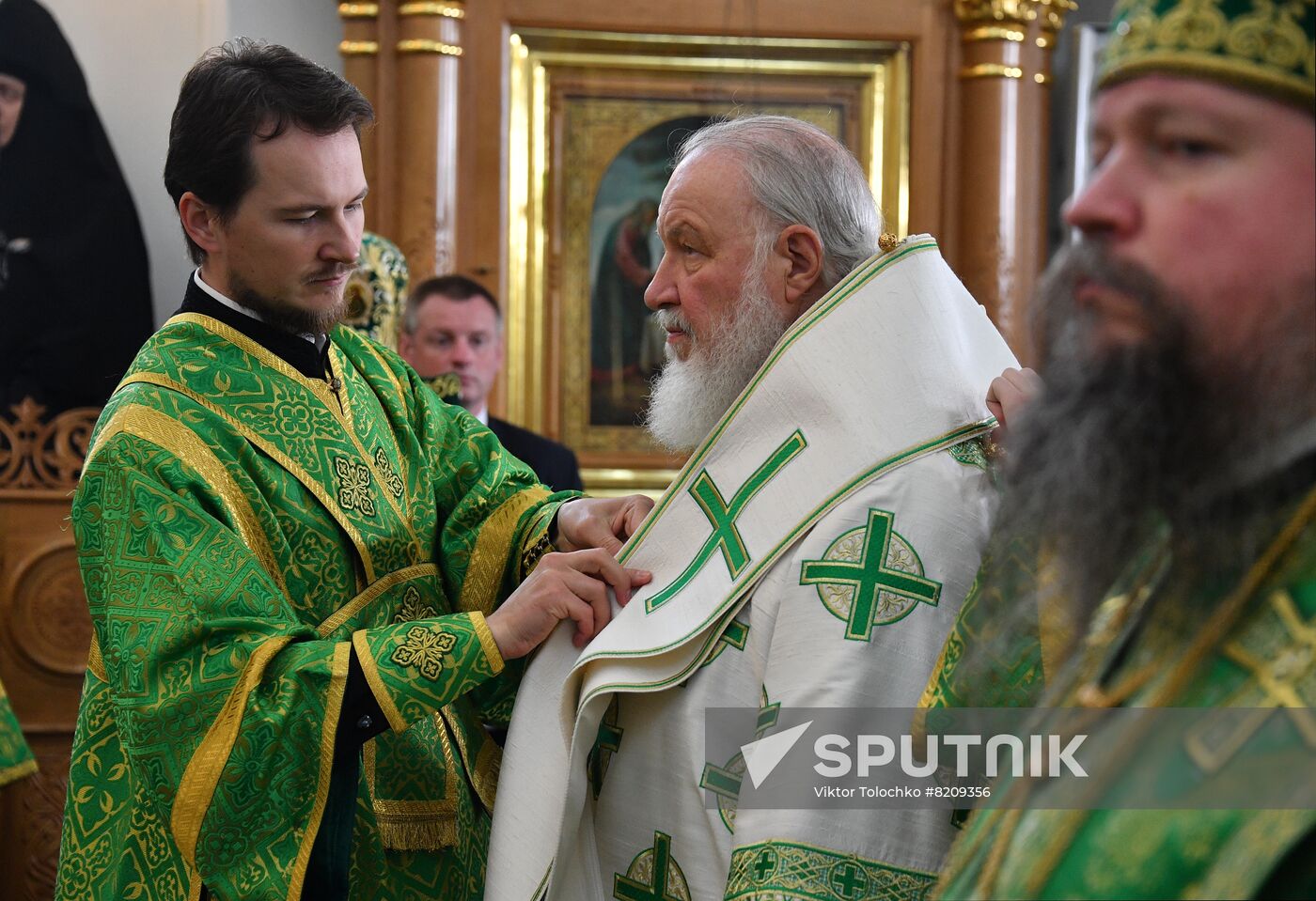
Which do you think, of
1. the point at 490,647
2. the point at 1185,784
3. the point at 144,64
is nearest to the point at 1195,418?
the point at 1185,784

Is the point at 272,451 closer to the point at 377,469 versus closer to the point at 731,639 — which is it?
the point at 377,469

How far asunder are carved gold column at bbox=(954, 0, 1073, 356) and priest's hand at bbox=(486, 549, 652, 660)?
143 inches

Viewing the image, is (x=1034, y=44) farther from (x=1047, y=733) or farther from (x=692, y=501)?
(x=1047, y=733)

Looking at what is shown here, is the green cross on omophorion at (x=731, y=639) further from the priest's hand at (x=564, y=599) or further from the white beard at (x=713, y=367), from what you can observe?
the white beard at (x=713, y=367)

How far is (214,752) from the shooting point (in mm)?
1998

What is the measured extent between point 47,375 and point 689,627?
145 inches

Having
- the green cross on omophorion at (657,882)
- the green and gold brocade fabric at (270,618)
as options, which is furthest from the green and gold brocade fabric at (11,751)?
the green cross on omophorion at (657,882)

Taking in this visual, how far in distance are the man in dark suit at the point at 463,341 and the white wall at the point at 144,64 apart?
0.97 m

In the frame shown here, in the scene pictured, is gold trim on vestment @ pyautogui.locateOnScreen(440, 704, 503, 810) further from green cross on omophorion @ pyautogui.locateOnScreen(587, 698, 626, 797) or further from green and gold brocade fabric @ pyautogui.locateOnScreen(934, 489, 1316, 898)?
green and gold brocade fabric @ pyautogui.locateOnScreen(934, 489, 1316, 898)

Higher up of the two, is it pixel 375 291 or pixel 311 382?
pixel 311 382

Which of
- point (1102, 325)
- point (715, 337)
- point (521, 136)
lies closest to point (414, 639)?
point (715, 337)

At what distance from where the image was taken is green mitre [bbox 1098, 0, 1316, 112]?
1.00 metres

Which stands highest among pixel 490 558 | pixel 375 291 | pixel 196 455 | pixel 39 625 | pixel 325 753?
pixel 196 455

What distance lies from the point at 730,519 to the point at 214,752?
0.78 meters
